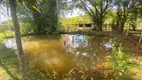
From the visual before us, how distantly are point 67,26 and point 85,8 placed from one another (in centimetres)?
424

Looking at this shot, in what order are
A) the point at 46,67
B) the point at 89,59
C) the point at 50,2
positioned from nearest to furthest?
the point at 46,67 < the point at 89,59 < the point at 50,2

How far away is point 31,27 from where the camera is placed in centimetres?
2214

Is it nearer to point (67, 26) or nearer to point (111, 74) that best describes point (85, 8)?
point (67, 26)

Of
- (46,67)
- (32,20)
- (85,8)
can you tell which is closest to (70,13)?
(85,8)

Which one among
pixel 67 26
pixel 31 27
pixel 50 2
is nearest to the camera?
pixel 50 2

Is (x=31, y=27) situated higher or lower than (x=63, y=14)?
lower

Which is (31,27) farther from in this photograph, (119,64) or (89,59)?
(119,64)

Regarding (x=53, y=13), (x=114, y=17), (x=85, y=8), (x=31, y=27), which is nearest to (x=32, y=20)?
(x=31, y=27)

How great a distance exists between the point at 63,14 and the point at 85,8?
11.4 feet

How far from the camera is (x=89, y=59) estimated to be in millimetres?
8500

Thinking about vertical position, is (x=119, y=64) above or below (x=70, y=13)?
below

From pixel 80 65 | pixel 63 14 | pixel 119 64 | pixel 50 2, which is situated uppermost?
pixel 50 2

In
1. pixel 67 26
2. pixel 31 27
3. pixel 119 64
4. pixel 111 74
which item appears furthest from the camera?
pixel 67 26

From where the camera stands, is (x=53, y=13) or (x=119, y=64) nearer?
(x=119, y=64)
